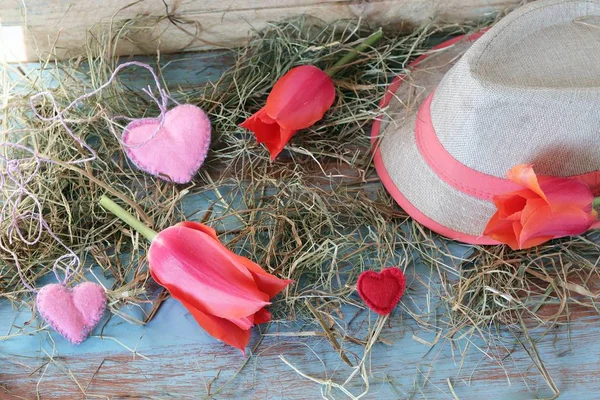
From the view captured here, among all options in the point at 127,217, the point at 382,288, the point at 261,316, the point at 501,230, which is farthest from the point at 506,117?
the point at 127,217

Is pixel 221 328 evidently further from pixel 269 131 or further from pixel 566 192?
pixel 566 192

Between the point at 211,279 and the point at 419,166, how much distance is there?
1.21ft

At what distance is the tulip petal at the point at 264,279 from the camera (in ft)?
2.89

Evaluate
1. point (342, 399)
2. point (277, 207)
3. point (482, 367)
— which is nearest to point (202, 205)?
point (277, 207)

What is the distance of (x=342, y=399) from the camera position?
938mm

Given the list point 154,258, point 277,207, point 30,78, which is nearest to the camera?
point 154,258

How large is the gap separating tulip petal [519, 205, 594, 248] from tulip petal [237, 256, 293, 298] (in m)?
0.33

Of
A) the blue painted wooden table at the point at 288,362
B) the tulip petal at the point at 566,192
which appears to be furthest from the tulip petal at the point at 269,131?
the tulip petal at the point at 566,192

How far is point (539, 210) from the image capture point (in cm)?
82

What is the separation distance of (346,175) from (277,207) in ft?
0.46

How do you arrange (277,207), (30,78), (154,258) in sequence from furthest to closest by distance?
(30,78) < (277,207) < (154,258)

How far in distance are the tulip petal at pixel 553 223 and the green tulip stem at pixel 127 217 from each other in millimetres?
523

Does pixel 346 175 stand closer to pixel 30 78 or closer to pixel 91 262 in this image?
pixel 91 262

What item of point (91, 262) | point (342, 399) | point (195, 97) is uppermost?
point (195, 97)
